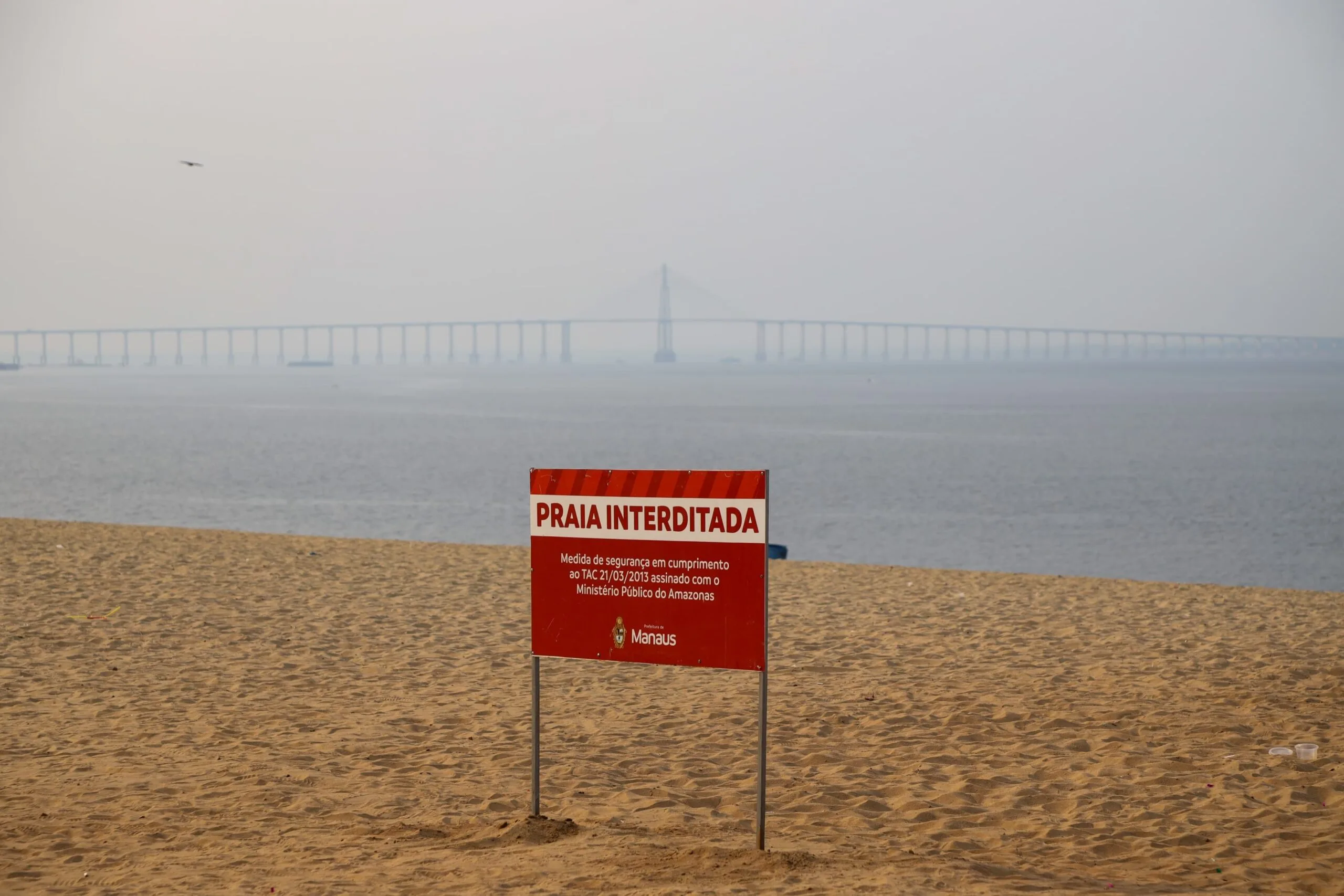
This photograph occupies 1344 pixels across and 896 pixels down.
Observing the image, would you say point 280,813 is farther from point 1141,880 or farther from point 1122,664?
point 1122,664

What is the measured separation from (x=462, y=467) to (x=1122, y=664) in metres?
48.7

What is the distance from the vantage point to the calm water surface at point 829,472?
1326 inches

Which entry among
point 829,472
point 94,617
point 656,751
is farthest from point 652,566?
point 829,472

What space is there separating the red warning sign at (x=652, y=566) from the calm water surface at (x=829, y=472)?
78.4 feet

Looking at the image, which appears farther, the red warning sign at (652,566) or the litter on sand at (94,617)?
the litter on sand at (94,617)

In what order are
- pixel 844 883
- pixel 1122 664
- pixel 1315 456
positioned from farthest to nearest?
pixel 1315 456, pixel 1122 664, pixel 844 883

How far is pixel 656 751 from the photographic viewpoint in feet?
22.5

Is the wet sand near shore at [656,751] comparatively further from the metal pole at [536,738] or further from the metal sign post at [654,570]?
the metal sign post at [654,570]

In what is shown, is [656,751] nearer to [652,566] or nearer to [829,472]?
[652,566]

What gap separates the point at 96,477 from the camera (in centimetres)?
5462

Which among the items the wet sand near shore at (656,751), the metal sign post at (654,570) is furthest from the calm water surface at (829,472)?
the metal sign post at (654,570)

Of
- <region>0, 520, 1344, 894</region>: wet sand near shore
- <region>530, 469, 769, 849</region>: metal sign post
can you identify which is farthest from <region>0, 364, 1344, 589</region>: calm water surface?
<region>530, 469, 769, 849</region>: metal sign post

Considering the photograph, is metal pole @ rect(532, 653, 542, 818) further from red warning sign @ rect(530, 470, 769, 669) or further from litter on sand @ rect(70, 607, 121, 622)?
litter on sand @ rect(70, 607, 121, 622)

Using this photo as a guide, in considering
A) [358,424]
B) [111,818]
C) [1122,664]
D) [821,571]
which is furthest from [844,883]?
[358,424]
